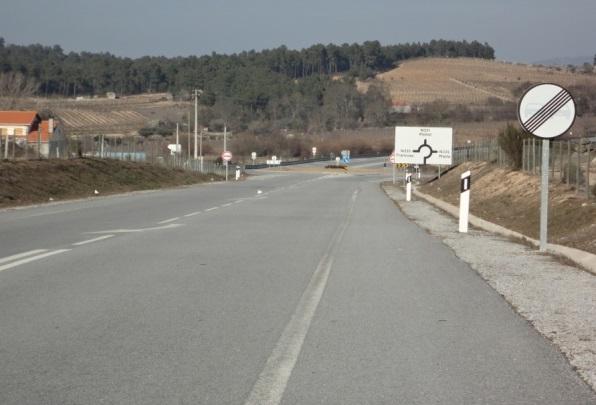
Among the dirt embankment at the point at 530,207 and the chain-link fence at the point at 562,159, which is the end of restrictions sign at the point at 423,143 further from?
the dirt embankment at the point at 530,207

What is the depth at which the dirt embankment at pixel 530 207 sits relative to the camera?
18523mm

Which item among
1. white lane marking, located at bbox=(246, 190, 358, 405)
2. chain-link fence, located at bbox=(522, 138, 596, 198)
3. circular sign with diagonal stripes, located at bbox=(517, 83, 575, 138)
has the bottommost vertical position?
white lane marking, located at bbox=(246, 190, 358, 405)

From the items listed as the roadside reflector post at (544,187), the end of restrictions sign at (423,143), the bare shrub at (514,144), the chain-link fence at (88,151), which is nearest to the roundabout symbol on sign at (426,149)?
the end of restrictions sign at (423,143)

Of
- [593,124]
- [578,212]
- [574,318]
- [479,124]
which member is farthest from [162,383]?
[479,124]

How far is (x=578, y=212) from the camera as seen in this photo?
20.5m

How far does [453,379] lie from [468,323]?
215 cm

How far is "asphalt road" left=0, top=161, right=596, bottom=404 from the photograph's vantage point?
5855 mm

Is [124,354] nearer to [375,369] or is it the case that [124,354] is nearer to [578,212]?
[375,369]

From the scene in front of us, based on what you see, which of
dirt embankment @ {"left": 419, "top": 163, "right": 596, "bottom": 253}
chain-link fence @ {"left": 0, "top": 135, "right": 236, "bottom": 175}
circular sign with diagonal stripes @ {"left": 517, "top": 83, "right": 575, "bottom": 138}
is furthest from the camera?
chain-link fence @ {"left": 0, "top": 135, "right": 236, "bottom": 175}

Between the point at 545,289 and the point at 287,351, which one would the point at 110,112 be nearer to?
the point at 545,289

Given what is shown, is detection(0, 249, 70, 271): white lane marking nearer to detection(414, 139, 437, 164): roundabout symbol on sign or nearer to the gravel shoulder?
the gravel shoulder

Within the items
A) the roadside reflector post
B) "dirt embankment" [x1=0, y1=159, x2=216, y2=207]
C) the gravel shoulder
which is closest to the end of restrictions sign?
"dirt embankment" [x1=0, y1=159, x2=216, y2=207]

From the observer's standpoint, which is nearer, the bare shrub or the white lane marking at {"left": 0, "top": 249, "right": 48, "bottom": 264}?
the white lane marking at {"left": 0, "top": 249, "right": 48, "bottom": 264}

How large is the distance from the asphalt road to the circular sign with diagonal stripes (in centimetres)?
261
